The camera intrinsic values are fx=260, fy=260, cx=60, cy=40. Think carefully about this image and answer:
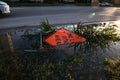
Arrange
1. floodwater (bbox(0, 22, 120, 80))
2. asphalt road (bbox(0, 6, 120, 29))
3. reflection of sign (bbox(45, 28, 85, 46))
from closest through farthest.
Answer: floodwater (bbox(0, 22, 120, 80)) → reflection of sign (bbox(45, 28, 85, 46)) → asphalt road (bbox(0, 6, 120, 29))

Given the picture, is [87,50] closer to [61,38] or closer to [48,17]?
[61,38]

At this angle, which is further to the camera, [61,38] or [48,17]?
[48,17]

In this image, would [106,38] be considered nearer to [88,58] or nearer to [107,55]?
[107,55]

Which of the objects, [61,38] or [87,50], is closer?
[61,38]

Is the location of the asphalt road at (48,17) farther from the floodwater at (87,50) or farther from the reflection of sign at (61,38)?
the reflection of sign at (61,38)

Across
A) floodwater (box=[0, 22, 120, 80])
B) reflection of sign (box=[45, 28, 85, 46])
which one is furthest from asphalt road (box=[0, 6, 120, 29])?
reflection of sign (box=[45, 28, 85, 46])

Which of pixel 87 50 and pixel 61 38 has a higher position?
pixel 61 38

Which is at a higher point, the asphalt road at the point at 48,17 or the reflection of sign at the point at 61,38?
the reflection of sign at the point at 61,38

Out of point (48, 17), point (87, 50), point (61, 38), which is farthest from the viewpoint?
point (48, 17)

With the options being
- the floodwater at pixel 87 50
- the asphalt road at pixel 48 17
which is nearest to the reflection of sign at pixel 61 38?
the floodwater at pixel 87 50

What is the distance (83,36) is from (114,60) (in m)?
1.58

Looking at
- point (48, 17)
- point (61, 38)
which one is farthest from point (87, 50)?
point (48, 17)

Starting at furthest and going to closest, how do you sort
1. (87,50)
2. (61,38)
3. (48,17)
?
(48,17)
(87,50)
(61,38)

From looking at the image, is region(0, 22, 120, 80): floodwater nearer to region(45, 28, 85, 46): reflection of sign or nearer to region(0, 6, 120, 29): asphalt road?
region(45, 28, 85, 46): reflection of sign
